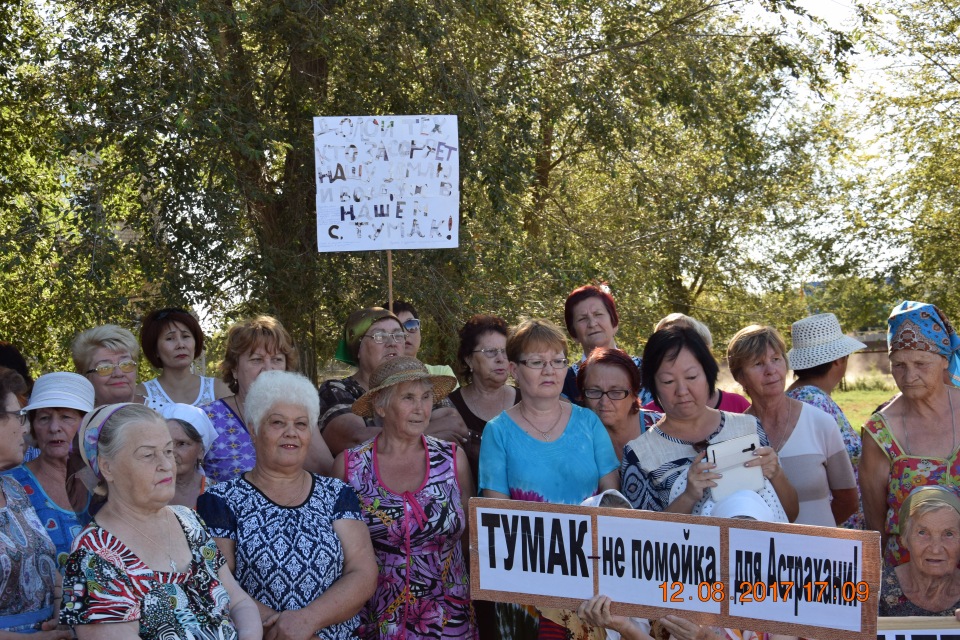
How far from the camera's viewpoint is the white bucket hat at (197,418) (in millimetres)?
4414

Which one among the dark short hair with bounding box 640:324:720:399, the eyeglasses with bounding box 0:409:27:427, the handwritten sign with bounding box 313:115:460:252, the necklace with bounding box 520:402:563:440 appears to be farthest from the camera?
the handwritten sign with bounding box 313:115:460:252

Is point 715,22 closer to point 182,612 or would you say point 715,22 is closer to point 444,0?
point 444,0

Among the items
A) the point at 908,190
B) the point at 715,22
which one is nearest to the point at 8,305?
the point at 715,22

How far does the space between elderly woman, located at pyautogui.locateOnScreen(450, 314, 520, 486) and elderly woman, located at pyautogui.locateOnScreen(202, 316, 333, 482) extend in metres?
0.82

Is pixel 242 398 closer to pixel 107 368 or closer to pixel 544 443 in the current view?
pixel 107 368

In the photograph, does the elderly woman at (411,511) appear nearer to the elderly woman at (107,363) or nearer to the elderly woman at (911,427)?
the elderly woman at (107,363)

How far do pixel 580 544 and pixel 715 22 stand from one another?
900cm

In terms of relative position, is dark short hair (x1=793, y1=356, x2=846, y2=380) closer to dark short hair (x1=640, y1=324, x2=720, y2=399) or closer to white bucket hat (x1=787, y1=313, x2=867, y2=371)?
white bucket hat (x1=787, y1=313, x2=867, y2=371)

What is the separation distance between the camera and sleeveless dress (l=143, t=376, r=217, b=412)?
4984mm

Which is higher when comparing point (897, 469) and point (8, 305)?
point (8, 305)

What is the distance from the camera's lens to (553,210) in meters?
11.5

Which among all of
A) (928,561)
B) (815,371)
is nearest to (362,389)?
(815,371)

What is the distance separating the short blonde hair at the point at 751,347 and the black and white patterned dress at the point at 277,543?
1.95 m

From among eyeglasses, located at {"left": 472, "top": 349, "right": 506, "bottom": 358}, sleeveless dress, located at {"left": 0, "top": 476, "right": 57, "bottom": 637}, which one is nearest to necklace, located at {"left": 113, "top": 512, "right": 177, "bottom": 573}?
sleeveless dress, located at {"left": 0, "top": 476, "right": 57, "bottom": 637}
